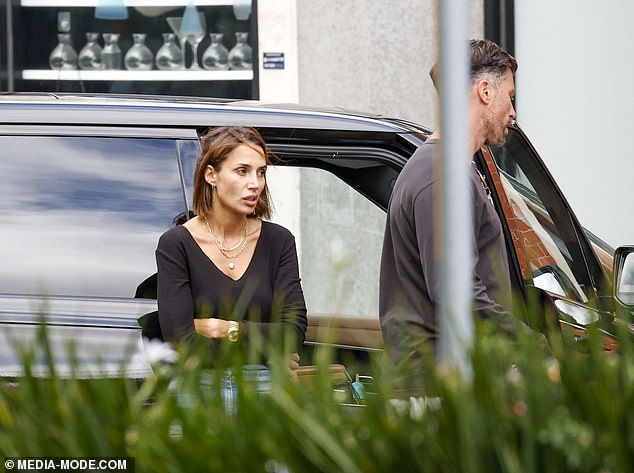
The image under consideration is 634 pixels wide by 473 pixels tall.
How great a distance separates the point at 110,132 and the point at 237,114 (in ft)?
1.23

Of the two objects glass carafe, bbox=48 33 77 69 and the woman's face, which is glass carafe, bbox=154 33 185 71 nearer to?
glass carafe, bbox=48 33 77 69

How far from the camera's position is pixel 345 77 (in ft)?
26.2

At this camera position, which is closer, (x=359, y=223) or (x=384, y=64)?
(x=359, y=223)

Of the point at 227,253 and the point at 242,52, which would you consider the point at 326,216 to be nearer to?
the point at 227,253

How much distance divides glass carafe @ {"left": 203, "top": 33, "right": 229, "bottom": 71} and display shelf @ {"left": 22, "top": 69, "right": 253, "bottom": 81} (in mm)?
41

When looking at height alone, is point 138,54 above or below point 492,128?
above

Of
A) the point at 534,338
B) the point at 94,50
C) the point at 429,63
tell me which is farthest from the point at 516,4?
the point at 534,338

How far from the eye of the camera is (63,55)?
832 cm

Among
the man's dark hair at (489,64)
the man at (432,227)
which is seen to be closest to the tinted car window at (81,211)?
the man at (432,227)

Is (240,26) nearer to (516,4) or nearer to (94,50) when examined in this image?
(94,50)

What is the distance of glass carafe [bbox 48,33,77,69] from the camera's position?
8312 millimetres

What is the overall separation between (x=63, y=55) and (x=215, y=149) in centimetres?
517

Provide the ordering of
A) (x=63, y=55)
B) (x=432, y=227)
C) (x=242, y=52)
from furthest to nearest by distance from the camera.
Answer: (x=63, y=55) < (x=242, y=52) < (x=432, y=227)

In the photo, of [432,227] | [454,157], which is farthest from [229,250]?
[454,157]
